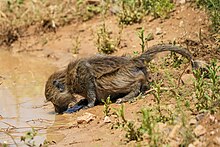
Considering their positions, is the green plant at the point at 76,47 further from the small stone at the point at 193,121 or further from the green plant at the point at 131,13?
the small stone at the point at 193,121

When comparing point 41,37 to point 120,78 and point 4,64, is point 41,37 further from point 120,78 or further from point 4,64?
point 120,78

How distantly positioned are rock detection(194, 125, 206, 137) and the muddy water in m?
2.11

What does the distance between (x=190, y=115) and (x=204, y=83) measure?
794 mm

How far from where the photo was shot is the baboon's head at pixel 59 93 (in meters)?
8.80

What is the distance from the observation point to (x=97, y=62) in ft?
28.2

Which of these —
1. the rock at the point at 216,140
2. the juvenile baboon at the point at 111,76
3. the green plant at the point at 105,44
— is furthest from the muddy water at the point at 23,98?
the rock at the point at 216,140

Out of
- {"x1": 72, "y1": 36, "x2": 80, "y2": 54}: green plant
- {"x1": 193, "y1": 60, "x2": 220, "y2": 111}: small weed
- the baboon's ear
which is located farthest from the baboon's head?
{"x1": 72, "y1": 36, "x2": 80, "y2": 54}: green plant

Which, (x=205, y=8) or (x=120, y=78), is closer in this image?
(x=120, y=78)

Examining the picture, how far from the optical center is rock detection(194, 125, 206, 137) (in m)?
6.04

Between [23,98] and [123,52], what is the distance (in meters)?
2.12

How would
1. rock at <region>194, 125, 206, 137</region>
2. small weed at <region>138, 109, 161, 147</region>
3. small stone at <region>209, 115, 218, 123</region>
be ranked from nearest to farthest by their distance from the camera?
small weed at <region>138, 109, 161, 147</region> → rock at <region>194, 125, 206, 137</region> → small stone at <region>209, 115, 218, 123</region>

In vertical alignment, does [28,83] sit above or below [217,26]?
below

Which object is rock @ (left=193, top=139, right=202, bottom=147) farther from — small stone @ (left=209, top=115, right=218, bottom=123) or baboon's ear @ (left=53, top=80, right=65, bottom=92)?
baboon's ear @ (left=53, top=80, right=65, bottom=92)

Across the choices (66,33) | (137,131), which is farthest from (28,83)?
(137,131)
